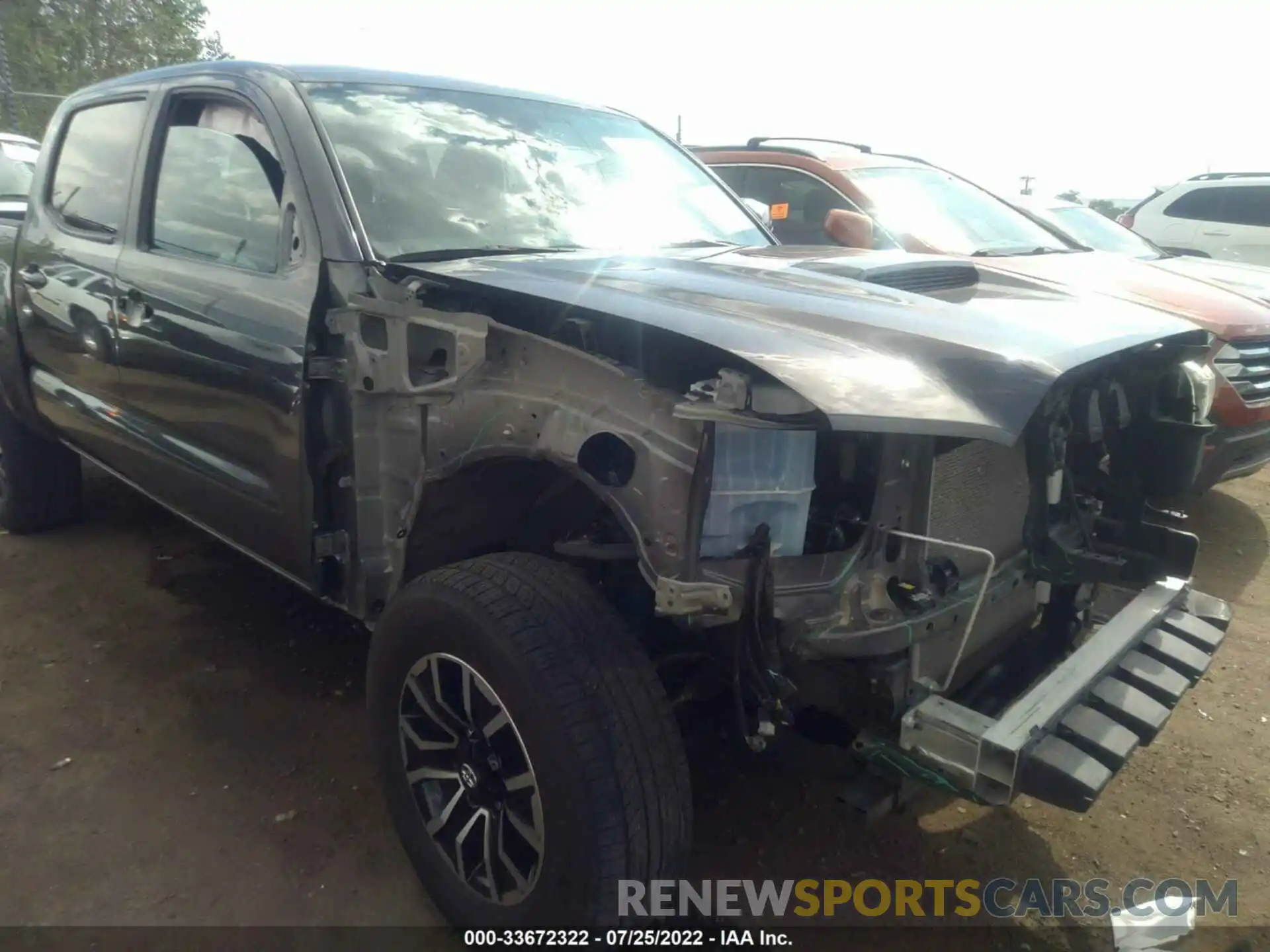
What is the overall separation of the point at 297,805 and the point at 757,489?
1.66m

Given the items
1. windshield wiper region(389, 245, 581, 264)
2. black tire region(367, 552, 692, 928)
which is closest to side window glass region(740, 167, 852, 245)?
windshield wiper region(389, 245, 581, 264)

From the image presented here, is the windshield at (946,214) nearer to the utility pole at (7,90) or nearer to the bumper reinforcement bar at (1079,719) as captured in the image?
the bumper reinforcement bar at (1079,719)

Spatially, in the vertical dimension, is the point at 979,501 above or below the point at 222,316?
below

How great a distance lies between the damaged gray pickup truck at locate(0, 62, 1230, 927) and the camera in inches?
71.4

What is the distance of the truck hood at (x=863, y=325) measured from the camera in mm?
1660

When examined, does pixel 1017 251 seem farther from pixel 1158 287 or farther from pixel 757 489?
pixel 757 489

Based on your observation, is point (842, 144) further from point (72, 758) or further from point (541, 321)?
point (72, 758)

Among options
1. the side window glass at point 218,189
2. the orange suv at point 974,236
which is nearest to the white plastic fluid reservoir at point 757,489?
the side window glass at point 218,189

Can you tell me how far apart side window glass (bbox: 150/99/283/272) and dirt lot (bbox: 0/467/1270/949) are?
140cm

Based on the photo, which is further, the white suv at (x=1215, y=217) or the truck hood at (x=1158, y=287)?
the white suv at (x=1215, y=217)

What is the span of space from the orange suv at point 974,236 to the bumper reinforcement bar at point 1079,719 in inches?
78.6

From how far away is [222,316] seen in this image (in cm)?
270

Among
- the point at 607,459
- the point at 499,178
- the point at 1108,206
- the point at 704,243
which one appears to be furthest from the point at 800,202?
the point at 1108,206

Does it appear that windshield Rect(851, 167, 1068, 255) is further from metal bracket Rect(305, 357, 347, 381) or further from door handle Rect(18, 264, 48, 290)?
door handle Rect(18, 264, 48, 290)
